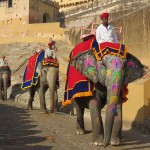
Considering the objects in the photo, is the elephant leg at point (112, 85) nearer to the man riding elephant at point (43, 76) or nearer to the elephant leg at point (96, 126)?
the elephant leg at point (96, 126)

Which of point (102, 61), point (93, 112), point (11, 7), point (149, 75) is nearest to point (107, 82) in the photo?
point (102, 61)

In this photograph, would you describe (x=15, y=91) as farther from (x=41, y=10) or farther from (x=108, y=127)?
(x=41, y=10)

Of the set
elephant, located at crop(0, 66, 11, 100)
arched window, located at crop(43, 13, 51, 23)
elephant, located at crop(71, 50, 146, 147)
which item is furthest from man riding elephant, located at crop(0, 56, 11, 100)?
arched window, located at crop(43, 13, 51, 23)

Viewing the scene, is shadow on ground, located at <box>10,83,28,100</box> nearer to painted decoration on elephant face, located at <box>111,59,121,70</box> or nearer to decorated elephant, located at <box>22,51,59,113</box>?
decorated elephant, located at <box>22,51,59,113</box>

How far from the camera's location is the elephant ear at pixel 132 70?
5.05 meters

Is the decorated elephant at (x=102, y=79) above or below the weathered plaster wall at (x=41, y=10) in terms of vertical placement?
below

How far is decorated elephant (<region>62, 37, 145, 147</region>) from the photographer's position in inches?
186

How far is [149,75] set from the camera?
32.1 feet

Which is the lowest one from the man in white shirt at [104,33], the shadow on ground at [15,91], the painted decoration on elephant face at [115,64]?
the shadow on ground at [15,91]

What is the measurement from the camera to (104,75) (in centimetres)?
495

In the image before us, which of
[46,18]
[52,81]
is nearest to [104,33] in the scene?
[52,81]

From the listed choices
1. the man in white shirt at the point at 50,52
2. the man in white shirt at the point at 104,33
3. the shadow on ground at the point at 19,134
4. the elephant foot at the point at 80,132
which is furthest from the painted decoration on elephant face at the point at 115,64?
the man in white shirt at the point at 50,52

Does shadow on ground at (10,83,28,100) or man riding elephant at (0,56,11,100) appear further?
shadow on ground at (10,83,28,100)

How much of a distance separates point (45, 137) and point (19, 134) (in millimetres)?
467
